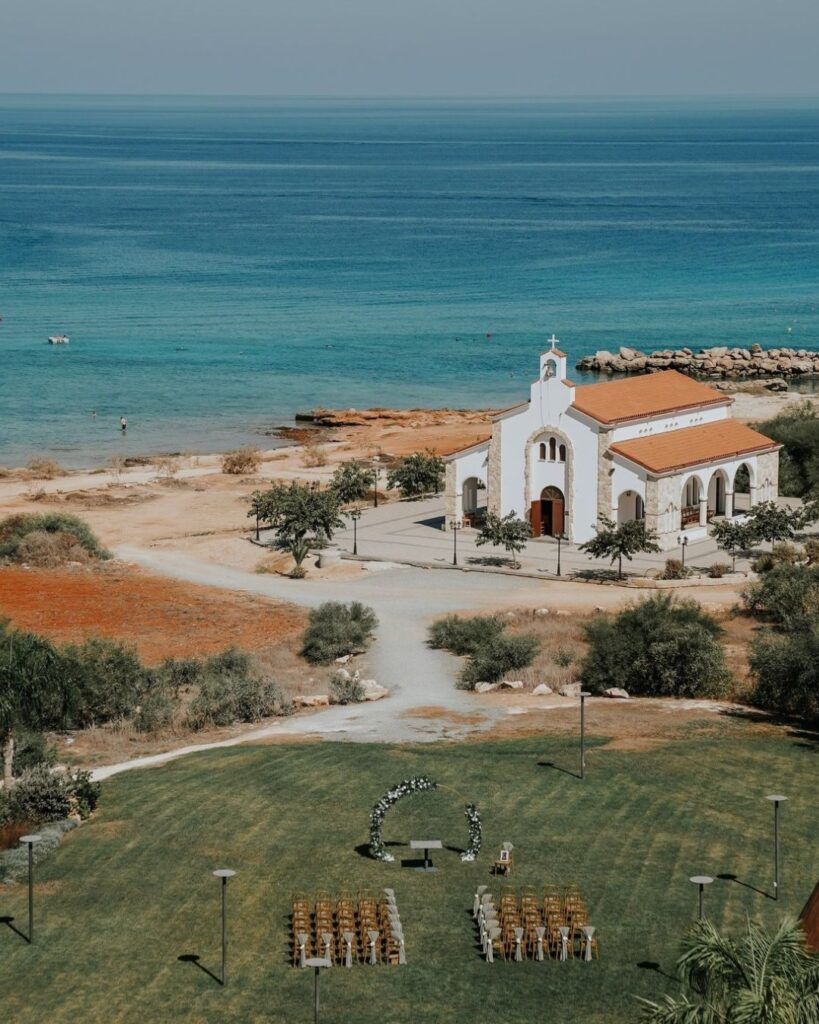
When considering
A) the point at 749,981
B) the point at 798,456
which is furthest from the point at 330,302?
the point at 749,981

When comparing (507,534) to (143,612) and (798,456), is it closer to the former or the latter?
(143,612)

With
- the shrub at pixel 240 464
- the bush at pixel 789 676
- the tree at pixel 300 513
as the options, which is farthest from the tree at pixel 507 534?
the shrub at pixel 240 464

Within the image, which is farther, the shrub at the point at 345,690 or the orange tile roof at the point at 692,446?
the orange tile roof at the point at 692,446

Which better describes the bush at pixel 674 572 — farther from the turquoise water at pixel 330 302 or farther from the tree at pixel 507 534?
the turquoise water at pixel 330 302

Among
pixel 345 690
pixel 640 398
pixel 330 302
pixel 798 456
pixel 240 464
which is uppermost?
pixel 330 302

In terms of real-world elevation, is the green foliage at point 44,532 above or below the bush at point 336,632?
above

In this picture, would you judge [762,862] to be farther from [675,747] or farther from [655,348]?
[655,348]
